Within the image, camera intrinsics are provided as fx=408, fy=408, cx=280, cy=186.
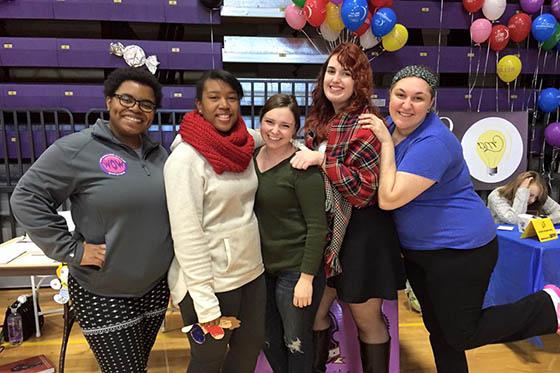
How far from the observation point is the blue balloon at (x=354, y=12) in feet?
12.0

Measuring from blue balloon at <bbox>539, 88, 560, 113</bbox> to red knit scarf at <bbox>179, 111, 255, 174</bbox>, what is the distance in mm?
4475

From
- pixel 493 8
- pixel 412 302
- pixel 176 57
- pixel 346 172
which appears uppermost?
pixel 493 8

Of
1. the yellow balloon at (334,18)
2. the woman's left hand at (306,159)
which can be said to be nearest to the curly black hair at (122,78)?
the woman's left hand at (306,159)

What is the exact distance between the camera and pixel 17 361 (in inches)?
95.3

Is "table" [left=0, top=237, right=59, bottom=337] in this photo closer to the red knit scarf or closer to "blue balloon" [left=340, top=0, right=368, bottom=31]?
the red knit scarf

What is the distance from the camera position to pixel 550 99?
455cm

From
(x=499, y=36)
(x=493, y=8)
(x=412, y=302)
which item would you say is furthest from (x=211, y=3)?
(x=412, y=302)

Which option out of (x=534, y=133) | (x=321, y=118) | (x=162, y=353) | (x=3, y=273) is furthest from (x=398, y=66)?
(x=3, y=273)

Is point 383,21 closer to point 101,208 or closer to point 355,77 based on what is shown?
point 355,77

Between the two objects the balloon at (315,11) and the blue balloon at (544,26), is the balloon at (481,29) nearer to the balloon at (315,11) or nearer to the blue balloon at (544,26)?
the blue balloon at (544,26)

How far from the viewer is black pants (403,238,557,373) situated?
1.60 metres

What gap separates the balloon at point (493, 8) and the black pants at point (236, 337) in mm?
4184

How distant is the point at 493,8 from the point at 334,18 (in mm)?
1752

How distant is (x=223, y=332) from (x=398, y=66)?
13.1 feet
